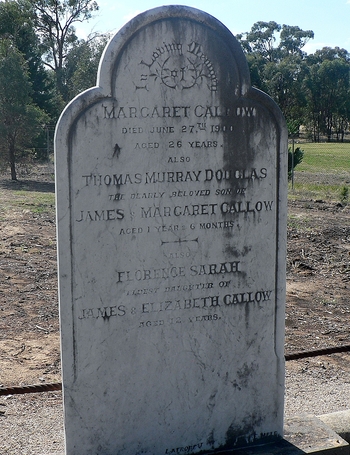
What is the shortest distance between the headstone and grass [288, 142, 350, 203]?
45.3ft

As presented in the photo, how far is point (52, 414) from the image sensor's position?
4.68 meters

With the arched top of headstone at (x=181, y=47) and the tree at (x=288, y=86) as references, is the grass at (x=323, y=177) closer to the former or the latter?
the arched top of headstone at (x=181, y=47)

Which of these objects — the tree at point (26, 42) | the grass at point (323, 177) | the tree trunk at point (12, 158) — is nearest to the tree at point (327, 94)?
the grass at point (323, 177)

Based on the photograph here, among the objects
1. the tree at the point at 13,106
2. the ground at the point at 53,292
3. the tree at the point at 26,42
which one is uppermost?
the tree at the point at 26,42

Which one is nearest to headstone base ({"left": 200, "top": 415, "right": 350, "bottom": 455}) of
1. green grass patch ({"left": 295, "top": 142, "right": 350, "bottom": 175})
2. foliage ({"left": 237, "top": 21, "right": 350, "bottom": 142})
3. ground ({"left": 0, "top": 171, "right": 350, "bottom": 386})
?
ground ({"left": 0, "top": 171, "right": 350, "bottom": 386})

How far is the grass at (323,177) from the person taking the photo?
739 inches

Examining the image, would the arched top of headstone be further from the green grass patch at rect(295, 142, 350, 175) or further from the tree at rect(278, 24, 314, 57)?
the tree at rect(278, 24, 314, 57)

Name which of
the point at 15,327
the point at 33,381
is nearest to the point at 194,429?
the point at 33,381

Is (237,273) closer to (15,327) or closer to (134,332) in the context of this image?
(134,332)

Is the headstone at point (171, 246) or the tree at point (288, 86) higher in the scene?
the tree at point (288, 86)

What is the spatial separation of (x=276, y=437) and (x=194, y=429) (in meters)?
0.53

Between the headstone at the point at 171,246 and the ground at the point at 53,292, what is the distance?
77.5 inches

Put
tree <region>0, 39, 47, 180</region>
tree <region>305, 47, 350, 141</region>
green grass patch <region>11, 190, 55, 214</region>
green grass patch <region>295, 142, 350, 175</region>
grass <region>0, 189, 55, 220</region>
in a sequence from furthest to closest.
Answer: tree <region>305, 47, 350, 141</region>
green grass patch <region>295, 142, 350, 175</region>
tree <region>0, 39, 47, 180</region>
green grass patch <region>11, 190, 55, 214</region>
grass <region>0, 189, 55, 220</region>

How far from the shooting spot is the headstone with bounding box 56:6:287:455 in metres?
3.36
